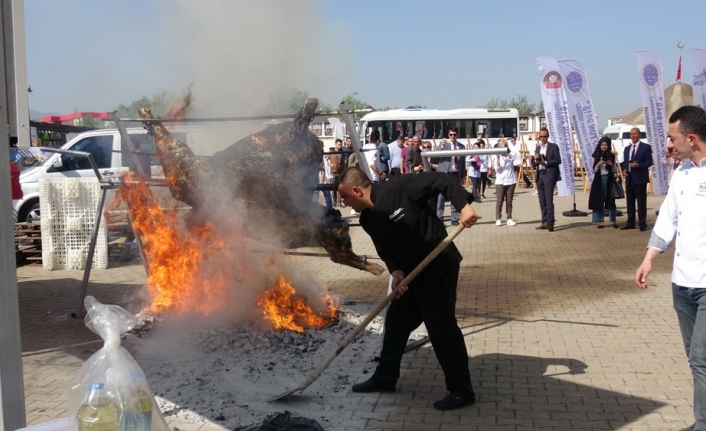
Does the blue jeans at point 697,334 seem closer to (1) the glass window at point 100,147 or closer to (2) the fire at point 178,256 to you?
(2) the fire at point 178,256

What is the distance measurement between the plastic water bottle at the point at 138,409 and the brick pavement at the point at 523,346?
224 centimetres

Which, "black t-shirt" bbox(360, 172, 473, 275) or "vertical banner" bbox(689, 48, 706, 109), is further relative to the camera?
"vertical banner" bbox(689, 48, 706, 109)

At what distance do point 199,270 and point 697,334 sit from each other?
4298 mm

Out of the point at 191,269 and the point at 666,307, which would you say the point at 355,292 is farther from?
the point at 666,307

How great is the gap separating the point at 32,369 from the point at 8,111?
12.1 ft

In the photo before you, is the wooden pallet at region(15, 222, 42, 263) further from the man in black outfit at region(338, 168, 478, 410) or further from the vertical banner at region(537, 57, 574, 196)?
the vertical banner at region(537, 57, 574, 196)

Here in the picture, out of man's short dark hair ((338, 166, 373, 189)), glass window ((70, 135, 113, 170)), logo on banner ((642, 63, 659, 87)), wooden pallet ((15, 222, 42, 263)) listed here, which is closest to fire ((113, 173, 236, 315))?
man's short dark hair ((338, 166, 373, 189))

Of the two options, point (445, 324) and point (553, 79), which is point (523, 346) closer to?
point (445, 324)

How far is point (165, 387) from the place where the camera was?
5164mm

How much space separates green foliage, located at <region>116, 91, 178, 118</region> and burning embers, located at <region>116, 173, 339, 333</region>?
0.63m

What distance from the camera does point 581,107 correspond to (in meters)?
18.3

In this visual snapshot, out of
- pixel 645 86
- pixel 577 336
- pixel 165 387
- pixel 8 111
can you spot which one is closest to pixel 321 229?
pixel 165 387

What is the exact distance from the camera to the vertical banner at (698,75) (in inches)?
640

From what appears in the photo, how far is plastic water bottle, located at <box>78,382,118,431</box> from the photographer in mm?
2219
